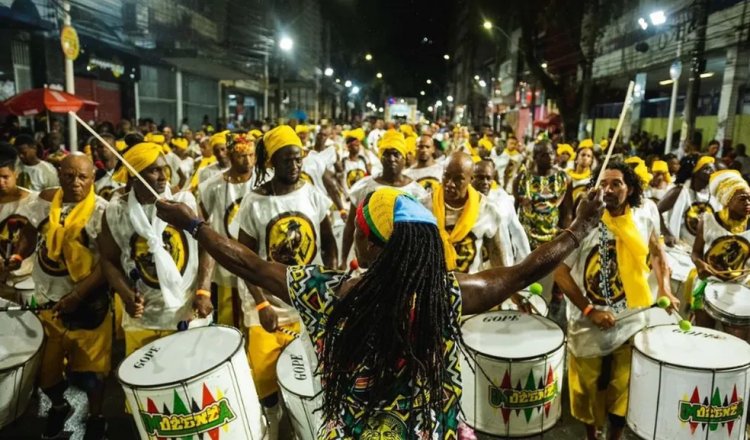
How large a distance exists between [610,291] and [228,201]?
3363 millimetres

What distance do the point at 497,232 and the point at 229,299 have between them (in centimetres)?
244

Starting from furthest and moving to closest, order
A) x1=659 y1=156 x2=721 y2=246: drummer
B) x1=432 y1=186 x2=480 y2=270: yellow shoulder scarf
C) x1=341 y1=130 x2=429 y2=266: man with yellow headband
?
x1=659 y1=156 x2=721 y2=246: drummer → x1=341 y1=130 x2=429 y2=266: man with yellow headband → x1=432 y1=186 x2=480 y2=270: yellow shoulder scarf

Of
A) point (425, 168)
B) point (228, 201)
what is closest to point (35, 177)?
point (228, 201)

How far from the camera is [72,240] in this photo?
4180 millimetres

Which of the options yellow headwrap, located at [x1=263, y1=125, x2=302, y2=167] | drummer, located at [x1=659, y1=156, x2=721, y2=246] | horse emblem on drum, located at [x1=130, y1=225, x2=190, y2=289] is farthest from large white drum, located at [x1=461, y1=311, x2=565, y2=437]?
drummer, located at [x1=659, y1=156, x2=721, y2=246]

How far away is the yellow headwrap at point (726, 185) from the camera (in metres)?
4.96

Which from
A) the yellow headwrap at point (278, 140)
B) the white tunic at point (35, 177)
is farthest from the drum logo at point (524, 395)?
the white tunic at point (35, 177)

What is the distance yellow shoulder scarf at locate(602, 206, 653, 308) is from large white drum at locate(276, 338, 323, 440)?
213cm

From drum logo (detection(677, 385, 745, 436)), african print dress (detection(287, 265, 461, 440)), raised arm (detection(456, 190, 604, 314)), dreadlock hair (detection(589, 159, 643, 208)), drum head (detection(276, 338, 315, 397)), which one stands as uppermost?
dreadlock hair (detection(589, 159, 643, 208))

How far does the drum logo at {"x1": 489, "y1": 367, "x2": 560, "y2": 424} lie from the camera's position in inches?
128

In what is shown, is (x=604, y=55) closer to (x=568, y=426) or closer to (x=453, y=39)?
(x=568, y=426)

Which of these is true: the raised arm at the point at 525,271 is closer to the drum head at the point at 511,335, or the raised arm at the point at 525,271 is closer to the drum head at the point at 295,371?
the drum head at the point at 511,335

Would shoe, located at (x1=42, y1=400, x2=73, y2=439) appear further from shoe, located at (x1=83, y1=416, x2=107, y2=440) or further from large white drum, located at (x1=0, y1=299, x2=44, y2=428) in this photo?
large white drum, located at (x1=0, y1=299, x2=44, y2=428)

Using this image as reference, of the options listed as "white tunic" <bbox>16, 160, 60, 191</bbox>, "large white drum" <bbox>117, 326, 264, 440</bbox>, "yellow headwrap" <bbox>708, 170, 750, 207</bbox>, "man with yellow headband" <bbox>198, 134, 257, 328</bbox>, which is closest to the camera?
"large white drum" <bbox>117, 326, 264, 440</bbox>
